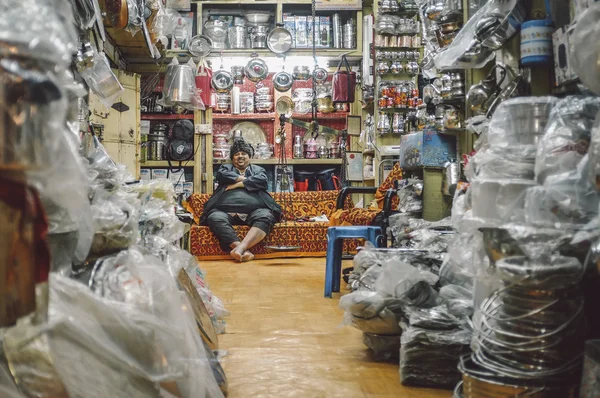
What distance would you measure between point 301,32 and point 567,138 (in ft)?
21.1

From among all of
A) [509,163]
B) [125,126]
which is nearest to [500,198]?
[509,163]

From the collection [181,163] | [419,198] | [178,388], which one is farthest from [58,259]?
[181,163]

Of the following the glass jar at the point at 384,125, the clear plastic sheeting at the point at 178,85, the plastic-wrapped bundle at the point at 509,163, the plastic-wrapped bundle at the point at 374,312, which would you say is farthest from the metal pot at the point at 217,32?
the plastic-wrapped bundle at the point at 509,163

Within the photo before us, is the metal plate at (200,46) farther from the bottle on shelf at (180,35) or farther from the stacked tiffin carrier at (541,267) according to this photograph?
the stacked tiffin carrier at (541,267)

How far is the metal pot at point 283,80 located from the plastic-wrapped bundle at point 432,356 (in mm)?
5830

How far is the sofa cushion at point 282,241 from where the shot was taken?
5.65m

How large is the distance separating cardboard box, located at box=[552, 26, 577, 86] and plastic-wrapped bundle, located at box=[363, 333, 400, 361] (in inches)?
44.8

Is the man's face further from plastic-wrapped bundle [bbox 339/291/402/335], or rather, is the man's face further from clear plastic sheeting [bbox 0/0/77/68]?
clear plastic sheeting [bbox 0/0/77/68]

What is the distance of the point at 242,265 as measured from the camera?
5.21 metres

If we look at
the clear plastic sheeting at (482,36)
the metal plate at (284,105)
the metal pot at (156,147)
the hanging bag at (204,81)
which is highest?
the hanging bag at (204,81)

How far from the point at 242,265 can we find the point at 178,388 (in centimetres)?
392

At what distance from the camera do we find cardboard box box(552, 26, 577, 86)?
187 cm

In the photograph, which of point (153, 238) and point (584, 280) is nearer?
point (584, 280)

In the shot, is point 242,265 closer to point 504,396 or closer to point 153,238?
point 153,238
